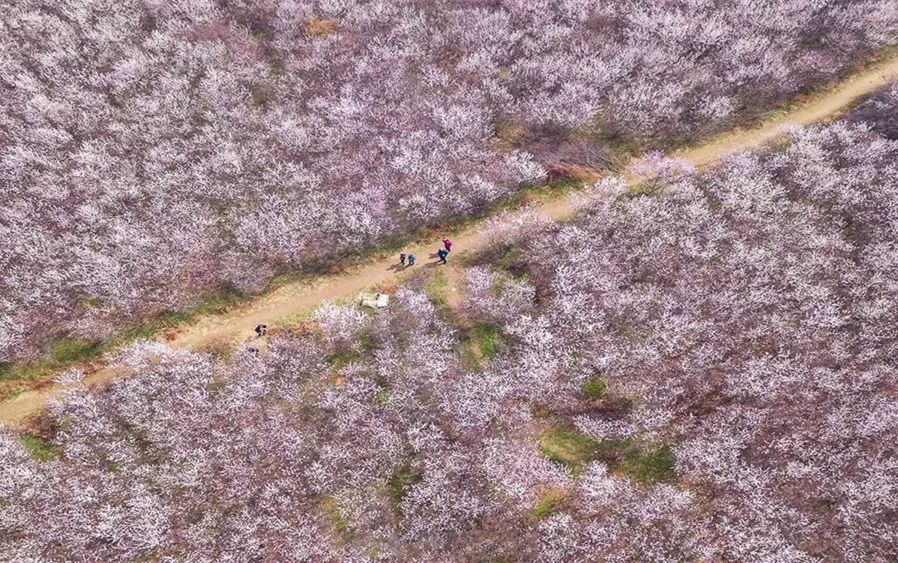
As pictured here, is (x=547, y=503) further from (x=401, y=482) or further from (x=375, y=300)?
(x=375, y=300)

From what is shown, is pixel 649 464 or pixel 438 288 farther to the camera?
pixel 438 288

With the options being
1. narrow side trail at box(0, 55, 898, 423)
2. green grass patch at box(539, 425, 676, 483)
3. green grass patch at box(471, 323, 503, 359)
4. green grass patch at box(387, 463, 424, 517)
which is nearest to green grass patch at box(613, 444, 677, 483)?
green grass patch at box(539, 425, 676, 483)

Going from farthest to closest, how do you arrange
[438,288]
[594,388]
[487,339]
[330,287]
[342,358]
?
[330,287] < [438,288] < [487,339] < [342,358] < [594,388]

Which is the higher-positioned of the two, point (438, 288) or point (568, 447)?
point (438, 288)

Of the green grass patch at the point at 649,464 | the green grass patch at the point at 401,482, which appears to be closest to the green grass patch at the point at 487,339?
the green grass patch at the point at 401,482

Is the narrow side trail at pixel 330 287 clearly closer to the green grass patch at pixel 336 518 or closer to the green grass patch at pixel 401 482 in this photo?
the green grass patch at pixel 336 518

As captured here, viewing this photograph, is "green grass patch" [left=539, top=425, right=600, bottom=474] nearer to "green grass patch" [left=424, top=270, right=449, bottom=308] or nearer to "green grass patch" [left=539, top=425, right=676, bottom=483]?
"green grass patch" [left=539, top=425, right=676, bottom=483]

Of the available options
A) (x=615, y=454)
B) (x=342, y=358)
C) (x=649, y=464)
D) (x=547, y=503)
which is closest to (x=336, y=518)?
(x=342, y=358)
